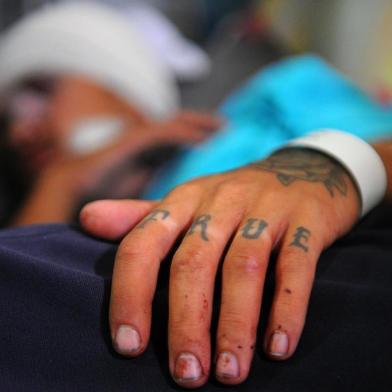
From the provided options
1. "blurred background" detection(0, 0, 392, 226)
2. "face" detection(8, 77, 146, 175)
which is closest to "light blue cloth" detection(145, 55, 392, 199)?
"blurred background" detection(0, 0, 392, 226)

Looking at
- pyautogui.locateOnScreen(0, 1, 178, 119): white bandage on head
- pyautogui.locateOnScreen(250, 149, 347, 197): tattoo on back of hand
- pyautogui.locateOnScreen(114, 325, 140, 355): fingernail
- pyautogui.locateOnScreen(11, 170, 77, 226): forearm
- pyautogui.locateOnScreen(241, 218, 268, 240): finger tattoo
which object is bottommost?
pyautogui.locateOnScreen(11, 170, 77, 226): forearm

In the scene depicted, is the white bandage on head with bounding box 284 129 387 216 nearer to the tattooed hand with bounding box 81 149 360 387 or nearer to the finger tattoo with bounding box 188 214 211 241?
the tattooed hand with bounding box 81 149 360 387

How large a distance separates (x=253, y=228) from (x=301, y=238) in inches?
1.7

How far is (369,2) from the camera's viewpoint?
51.8 inches

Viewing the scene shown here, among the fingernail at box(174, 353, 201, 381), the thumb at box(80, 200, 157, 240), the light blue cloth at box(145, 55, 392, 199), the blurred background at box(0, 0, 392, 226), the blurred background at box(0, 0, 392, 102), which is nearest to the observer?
the fingernail at box(174, 353, 201, 381)

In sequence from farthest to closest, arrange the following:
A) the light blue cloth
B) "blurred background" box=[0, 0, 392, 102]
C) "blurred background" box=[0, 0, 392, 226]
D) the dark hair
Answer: the dark hair
"blurred background" box=[0, 0, 392, 102]
"blurred background" box=[0, 0, 392, 226]
the light blue cloth

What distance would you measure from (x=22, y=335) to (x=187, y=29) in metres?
1.84

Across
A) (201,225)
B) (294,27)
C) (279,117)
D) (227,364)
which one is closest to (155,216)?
(201,225)

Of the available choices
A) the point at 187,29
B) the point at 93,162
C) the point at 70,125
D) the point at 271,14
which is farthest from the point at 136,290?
the point at 187,29

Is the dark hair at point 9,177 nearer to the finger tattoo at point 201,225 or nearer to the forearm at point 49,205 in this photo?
the forearm at point 49,205

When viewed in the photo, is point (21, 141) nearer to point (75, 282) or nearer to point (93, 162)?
point (93, 162)

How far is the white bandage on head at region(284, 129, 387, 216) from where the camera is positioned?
0.53 meters

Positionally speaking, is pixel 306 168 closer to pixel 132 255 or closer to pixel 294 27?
pixel 132 255

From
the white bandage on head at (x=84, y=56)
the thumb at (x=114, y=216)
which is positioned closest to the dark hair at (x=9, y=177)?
the white bandage on head at (x=84, y=56)
